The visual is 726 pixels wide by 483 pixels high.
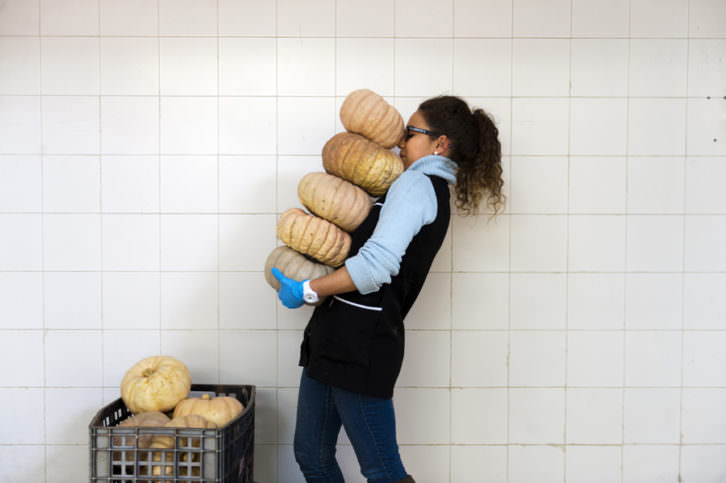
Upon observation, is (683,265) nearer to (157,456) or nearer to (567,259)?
(567,259)

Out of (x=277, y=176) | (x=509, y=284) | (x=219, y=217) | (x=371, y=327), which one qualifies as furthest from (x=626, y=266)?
(x=219, y=217)

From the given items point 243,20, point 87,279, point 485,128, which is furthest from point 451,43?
point 87,279

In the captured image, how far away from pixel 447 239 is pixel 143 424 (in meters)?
1.35

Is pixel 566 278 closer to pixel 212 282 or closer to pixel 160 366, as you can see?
pixel 212 282

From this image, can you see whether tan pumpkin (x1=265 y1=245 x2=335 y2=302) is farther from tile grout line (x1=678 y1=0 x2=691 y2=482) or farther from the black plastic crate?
tile grout line (x1=678 y1=0 x2=691 y2=482)

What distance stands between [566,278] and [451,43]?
3.65ft

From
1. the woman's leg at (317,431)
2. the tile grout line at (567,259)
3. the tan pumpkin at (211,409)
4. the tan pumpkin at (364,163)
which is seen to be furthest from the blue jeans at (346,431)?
the tile grout line at (567,259)

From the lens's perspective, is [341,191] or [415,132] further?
[415,132]

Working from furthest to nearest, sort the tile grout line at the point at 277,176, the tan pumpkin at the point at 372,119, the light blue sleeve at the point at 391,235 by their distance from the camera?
the tile grout line at the point at 277,176 < the tan pumpkin at the point at 372,119 < the light blue sleeve at the point at 391,235

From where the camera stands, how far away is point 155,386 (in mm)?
1804

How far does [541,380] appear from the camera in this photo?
220cm

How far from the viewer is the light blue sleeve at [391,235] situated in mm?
1477

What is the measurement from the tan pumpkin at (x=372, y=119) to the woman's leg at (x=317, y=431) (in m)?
0.85

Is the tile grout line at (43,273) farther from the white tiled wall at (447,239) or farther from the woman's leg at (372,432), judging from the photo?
the woman's leg at (372,432)
